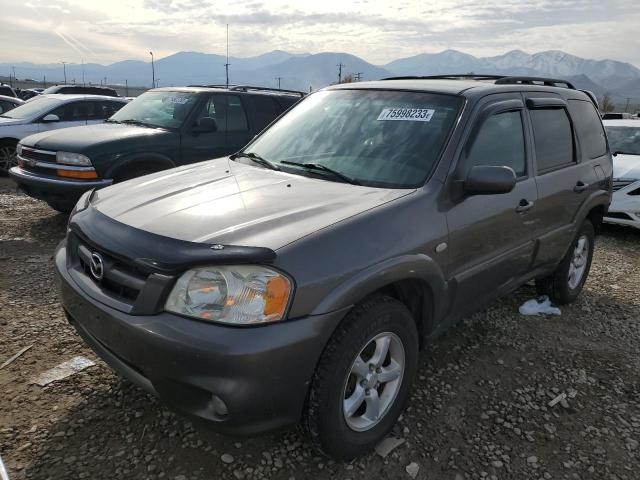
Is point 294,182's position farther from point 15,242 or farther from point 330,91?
point 15,242

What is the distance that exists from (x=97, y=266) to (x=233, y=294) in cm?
76

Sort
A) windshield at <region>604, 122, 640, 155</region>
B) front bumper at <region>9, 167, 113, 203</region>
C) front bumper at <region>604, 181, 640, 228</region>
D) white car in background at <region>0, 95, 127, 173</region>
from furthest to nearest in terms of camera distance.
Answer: white car in background at <region>0, 95, 127, 173</region>
windshield at <region>604, 122, 640, 155</region>
front bumper at <region>604, 181, 640, 228</region>
front bumper at <region>9, 167, 113, 203</region>

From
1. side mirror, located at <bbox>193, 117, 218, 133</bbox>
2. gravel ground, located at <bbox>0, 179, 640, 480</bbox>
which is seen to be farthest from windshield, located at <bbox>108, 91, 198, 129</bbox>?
gravel ground, located at <bbox>0, 179, 640, 480</bbox>

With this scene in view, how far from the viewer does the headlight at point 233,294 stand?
6.16ft

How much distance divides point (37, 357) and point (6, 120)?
7.39 meters

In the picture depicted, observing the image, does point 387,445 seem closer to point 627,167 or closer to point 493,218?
point 493,218

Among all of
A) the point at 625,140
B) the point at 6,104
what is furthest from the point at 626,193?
the point at 6,104

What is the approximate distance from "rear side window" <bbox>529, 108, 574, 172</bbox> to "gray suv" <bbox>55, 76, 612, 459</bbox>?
2cm

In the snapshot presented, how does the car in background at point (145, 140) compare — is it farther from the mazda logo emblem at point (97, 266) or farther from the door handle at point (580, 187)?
the door handle at point (580, 187)

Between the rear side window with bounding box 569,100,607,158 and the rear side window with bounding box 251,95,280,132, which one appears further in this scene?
the rear side window with bounding box 251,95,280,132

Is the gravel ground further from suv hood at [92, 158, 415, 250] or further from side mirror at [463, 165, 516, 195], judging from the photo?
side mirror at [463, 165, 516, 195]

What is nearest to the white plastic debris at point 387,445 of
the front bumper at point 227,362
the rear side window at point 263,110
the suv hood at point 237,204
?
the front bumper at point 227,362

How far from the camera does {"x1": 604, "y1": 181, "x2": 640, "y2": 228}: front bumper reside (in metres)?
6.76

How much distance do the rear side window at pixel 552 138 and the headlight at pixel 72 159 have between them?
449cm
